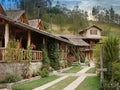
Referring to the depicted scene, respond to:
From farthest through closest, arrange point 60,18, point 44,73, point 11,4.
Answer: point 60,18, point 11,4, point 44,73

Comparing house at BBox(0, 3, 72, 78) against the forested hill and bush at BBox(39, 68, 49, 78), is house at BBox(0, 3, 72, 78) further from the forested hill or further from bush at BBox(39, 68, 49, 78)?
the forested hill

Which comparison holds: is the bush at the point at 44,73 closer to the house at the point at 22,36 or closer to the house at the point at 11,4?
the house at the point at 22,36

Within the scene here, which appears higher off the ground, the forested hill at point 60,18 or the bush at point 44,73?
the forested hill at point 60,18

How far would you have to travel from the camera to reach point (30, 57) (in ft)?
74.0

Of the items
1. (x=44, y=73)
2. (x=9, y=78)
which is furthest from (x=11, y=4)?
(x=9, y=78)

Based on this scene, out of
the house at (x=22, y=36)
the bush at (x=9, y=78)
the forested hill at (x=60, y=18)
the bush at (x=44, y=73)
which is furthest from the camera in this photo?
the forested hill at (x=60, y=18)

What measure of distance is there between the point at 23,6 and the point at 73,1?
3743cm

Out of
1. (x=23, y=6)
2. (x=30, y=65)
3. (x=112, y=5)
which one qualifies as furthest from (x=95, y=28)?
(x=112, y=5)

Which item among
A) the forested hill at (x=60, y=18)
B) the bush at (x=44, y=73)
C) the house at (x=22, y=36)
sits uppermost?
the forested hill at (x=60, y=18)

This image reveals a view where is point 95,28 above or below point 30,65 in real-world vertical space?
above

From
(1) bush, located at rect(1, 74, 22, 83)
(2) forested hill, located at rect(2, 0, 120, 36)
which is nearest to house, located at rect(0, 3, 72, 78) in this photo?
(1) bush, located at rect(1, 74, 22, 83)

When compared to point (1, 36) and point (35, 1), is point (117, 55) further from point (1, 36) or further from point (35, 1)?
point (35, 1)

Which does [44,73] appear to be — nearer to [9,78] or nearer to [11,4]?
[9,78]

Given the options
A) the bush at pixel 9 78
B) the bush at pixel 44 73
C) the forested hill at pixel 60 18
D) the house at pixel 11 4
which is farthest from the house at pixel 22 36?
the forested hill at pixel 60 18
